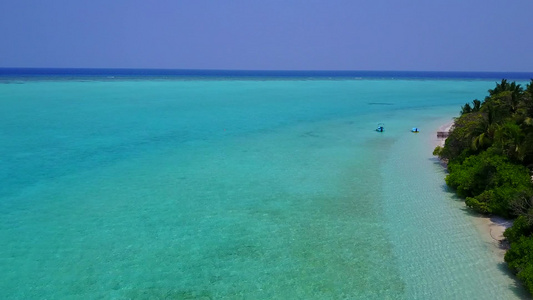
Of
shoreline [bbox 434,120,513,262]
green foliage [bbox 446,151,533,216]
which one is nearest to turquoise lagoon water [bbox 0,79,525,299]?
shoreline [bbox 434,120,513,262]

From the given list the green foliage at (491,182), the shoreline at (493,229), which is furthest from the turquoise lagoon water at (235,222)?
the green foliage at (491,182)

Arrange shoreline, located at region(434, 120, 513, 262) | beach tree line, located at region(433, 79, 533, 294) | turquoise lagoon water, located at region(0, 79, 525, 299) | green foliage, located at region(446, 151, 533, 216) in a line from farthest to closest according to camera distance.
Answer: green foliage, located at region(446, 151, 533, 216) < shoreline, located at region(434, 120, 513, 262) < beach tree line, located at region(433, 79, 533, 294) < turquoise lagoon water, located at region(0, 79, 525, 299)

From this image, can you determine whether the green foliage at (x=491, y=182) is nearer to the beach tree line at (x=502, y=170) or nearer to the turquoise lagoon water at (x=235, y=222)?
the beach tree line at (x=502, y=170)

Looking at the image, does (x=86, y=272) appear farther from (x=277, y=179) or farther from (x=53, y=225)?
(x=277, y=179)

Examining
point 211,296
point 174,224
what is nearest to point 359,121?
point 174,224

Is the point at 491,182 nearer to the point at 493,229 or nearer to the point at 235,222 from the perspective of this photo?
the point at 493,229

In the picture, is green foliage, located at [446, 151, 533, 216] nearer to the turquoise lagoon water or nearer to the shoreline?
the shoreline
